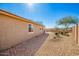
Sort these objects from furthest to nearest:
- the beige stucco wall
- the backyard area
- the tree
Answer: the tree < the beige stucco wall < the backyard area

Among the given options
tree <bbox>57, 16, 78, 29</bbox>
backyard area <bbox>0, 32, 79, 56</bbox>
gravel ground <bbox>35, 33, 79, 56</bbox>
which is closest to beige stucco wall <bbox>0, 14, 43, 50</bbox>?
backyard area <bbox>0, 32, 79, 56</bbox>

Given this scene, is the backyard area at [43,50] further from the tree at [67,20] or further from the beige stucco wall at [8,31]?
the tree at [67,20]

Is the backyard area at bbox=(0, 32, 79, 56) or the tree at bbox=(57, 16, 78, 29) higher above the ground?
the tree at bbox=(57, 16, 78, 29)

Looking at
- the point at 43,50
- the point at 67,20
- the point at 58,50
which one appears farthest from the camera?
the point at 67,20

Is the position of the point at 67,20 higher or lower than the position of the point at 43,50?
higher

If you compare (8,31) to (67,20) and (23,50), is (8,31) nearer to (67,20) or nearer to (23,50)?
(23,50)

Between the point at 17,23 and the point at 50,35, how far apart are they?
180 inches

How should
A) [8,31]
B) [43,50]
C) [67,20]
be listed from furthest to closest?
[67,20]
[8,31]
[43,50]

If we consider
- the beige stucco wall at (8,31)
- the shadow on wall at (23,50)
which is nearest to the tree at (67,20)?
the shadow on wall at (23,50)

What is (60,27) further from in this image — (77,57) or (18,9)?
(77,57)

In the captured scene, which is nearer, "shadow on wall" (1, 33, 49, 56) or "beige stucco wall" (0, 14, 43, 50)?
"shadow on wall" (1, 33, 49, 56)

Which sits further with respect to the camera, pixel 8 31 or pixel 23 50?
pixel 8 31

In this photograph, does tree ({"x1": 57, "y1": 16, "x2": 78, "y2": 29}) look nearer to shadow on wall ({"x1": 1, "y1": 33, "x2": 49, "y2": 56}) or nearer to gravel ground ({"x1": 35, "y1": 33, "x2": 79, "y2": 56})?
gravel ground ({"x1": 35, "y1": 33, "x2": 79, "y2": 56})

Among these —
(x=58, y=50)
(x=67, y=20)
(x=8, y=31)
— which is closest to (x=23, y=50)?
(x=8, y=31)
